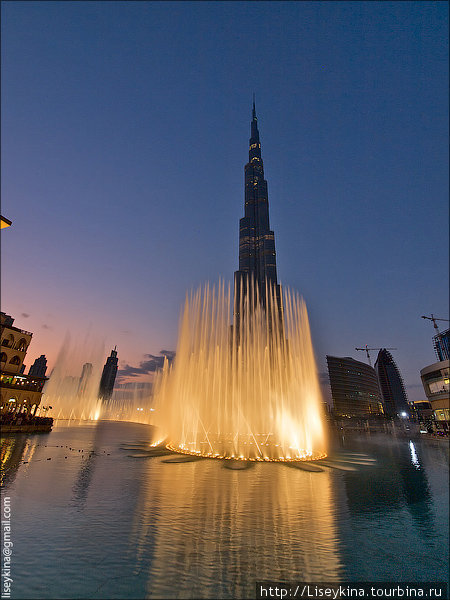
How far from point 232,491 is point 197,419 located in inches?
966

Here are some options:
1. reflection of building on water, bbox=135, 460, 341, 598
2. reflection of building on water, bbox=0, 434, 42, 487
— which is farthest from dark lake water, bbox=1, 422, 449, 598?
reflection of building on water, bbox=0, 434, 42, 487

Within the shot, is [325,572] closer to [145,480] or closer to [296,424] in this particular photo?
[145,480]

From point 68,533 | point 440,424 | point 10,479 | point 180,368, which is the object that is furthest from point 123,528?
point 440,424

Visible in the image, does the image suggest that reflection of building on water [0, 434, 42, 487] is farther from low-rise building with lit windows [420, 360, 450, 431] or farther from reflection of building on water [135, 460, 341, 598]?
low-rise building with lit windows [420, 360, 450, 431]

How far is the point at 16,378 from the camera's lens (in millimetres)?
57125

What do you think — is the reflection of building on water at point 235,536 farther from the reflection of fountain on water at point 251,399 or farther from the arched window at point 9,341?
the arched window at point 9,341

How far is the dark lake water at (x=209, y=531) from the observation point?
7270 millimetres

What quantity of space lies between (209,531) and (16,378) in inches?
2512

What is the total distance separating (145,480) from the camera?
16.5 meters

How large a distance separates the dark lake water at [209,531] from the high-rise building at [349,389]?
176m

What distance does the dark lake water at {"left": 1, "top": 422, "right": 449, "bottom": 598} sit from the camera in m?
7.27

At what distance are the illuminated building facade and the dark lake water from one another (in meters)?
43.7

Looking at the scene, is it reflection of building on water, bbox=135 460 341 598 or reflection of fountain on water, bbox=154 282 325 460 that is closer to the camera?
reflection of building on water, bbox=135 460 341 598

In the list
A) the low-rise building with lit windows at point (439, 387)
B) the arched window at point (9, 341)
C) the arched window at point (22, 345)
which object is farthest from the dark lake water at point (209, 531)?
the low-rise building with lit windows at point (439, 387)
